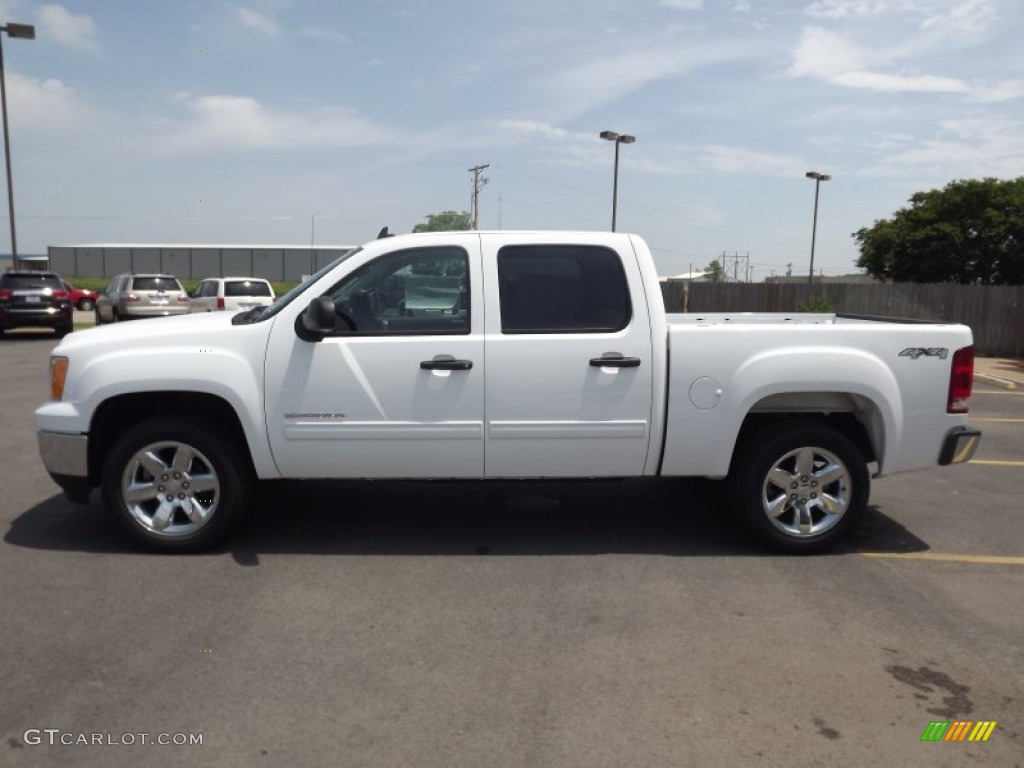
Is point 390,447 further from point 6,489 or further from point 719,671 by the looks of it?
point 6,489

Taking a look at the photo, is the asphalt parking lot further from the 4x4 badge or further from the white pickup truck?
the 4x4 badge

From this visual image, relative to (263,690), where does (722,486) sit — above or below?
above

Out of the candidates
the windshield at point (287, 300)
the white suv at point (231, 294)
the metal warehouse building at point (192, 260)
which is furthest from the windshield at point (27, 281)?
the metal warehouse building at point (192, 260)

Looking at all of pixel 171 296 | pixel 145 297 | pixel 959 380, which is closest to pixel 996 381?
pixel 959 380

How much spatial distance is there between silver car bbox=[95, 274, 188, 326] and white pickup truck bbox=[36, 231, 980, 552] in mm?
18807

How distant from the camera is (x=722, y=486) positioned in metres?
5.84

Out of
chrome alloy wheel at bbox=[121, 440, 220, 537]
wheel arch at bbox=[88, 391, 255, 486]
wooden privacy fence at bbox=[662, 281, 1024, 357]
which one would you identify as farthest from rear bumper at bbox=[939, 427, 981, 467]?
wooden privacy fence at bbox=[662, 281, 1024, 357]

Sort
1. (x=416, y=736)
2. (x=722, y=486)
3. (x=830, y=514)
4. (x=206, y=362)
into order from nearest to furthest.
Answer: (x=416, y=736) → (x=206, y=362) → (x=830, y=514) → (x=722, y=486)

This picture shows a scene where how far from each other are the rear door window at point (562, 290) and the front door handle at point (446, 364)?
32 centimetres

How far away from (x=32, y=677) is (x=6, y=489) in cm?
357

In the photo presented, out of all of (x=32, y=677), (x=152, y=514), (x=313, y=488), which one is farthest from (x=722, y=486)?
(x=32, y=677)

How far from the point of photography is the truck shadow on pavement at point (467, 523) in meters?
5.48

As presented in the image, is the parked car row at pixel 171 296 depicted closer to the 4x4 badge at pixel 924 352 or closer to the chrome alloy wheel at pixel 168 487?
the chrome alloy wheel at pixel 168 487

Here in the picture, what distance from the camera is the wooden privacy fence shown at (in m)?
22.0
